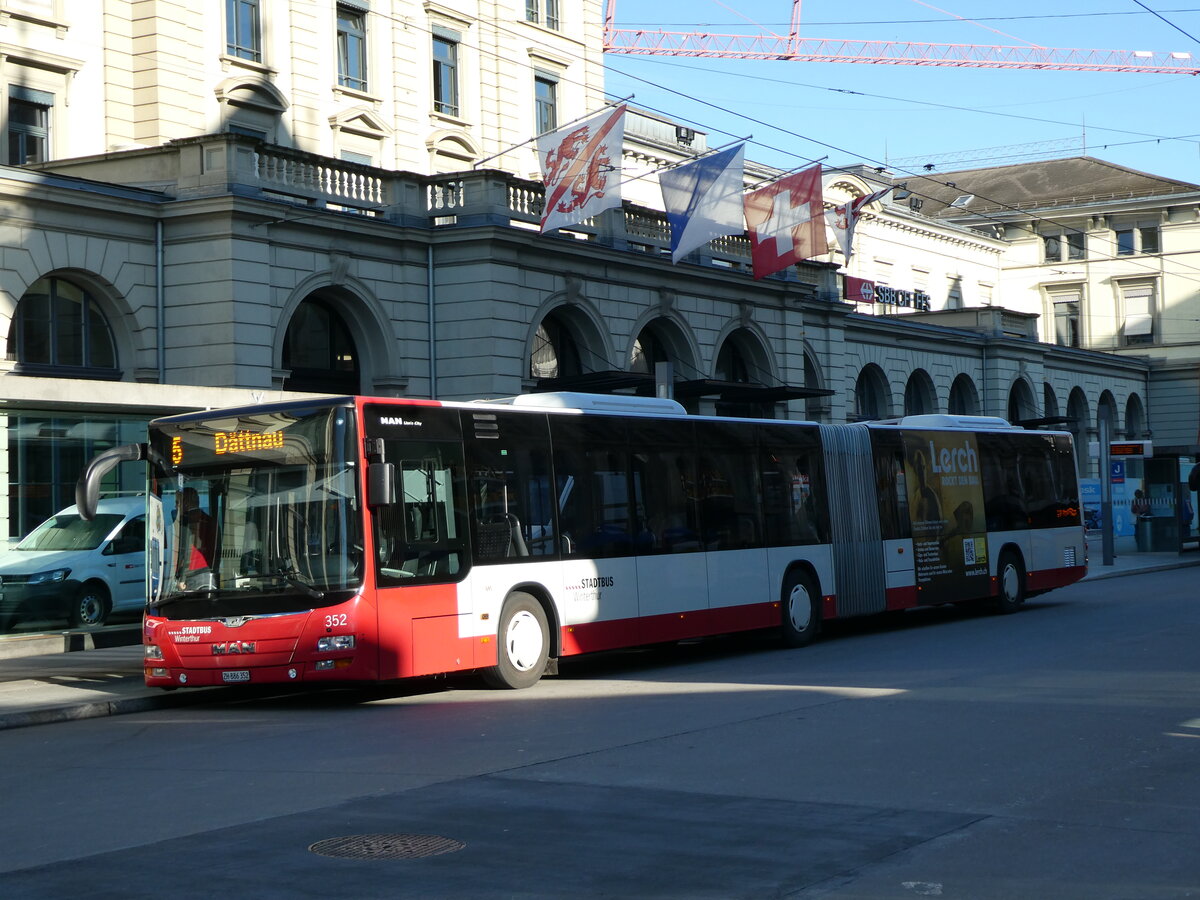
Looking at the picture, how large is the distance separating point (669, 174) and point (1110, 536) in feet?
49.7

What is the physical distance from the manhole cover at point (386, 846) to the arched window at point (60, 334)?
64.9 feet

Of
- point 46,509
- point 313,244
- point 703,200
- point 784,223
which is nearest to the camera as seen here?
point 46,509

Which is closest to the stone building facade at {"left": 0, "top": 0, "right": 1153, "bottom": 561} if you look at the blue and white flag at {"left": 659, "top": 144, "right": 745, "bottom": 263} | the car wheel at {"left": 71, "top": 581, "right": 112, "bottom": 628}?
the car wheel at {"left": 71, "top": 581, "right": 112, "bottom": 628}

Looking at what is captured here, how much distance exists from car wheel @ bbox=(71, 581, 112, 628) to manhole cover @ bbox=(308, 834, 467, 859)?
1339 centimetres

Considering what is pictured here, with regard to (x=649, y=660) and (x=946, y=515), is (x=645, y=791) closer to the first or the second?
(x=649, y=660)

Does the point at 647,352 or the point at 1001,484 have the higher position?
the point at 647,352

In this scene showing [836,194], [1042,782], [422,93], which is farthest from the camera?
[836,194]

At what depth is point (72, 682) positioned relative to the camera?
16.4 m

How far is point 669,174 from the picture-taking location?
3027 centimetres

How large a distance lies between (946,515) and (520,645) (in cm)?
997

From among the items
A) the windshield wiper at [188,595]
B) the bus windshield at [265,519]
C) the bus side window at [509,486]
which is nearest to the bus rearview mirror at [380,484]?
the bus windshield at [265,519]

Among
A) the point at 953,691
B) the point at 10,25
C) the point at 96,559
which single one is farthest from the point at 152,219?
the point at 953,691

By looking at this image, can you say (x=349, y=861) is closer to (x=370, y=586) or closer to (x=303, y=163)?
(x=370, y=586)

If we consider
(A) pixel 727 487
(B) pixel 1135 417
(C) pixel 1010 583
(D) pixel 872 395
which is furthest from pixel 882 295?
(A) pixel 727 487
